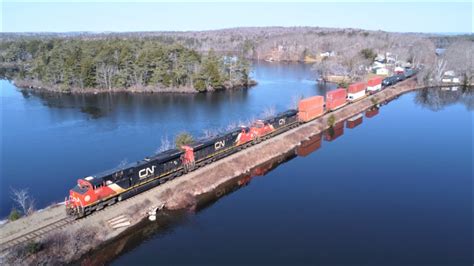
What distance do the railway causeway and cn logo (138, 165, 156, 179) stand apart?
1560 mm

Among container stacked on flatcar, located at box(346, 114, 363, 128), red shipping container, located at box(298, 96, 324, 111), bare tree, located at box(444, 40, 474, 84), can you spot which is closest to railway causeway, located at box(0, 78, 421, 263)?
red shipping container, located at box(298, 96, 324, 111)

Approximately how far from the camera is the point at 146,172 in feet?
107

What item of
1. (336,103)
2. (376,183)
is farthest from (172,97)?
(376,183)

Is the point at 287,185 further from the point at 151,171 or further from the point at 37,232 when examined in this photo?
the point at 37,232

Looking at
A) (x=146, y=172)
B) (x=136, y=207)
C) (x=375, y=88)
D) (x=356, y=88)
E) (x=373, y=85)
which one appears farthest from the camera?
(x=375, y=88)

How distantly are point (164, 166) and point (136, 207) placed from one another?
5.09m

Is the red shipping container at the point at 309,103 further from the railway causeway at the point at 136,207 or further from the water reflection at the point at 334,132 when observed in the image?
the railway causeway at the point at 136,207

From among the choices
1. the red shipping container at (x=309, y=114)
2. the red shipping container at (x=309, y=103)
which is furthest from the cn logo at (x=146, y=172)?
the red shipping container at (x=309, y=103)

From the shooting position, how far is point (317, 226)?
99.5ft

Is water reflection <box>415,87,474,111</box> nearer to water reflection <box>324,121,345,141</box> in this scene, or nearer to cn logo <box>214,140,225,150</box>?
water reflection <box>324,121,345,141</box>

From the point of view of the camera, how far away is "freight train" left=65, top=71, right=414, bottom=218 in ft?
93.4

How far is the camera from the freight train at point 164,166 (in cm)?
2845

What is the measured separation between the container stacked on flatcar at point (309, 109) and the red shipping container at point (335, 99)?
5.48m

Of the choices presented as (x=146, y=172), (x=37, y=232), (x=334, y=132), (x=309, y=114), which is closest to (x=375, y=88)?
(x=334, y=132)
